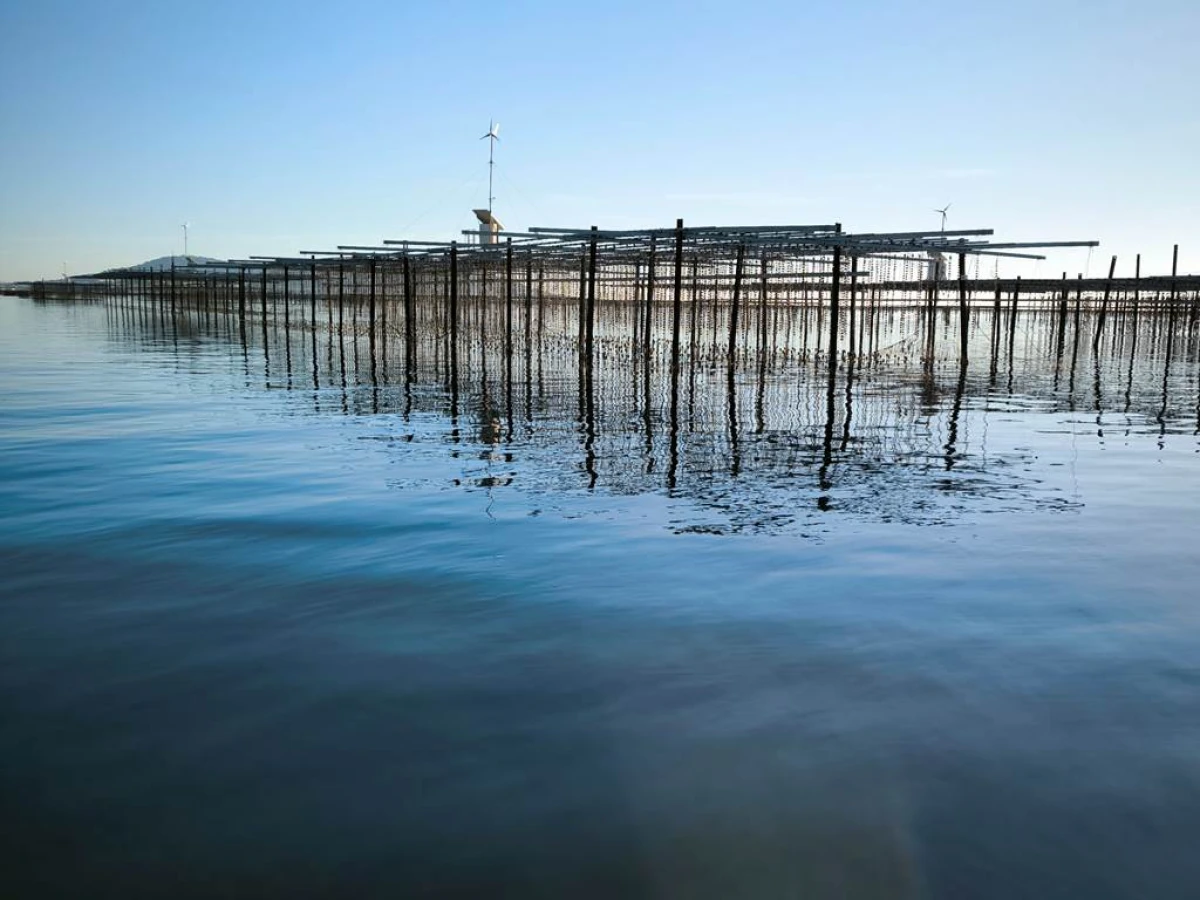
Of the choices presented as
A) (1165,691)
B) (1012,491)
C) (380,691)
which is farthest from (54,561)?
(1012,491)

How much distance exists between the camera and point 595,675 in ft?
18.9

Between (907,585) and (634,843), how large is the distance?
14.4ft

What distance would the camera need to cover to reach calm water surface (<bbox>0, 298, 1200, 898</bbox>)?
3936mm

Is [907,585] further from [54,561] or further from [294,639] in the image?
[54,561]

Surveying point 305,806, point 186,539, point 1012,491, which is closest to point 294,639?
point 305,806

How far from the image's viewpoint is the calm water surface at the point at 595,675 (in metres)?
3.94

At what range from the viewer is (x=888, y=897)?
366 centimetres

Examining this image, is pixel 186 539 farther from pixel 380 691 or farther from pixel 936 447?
pixel 936 447

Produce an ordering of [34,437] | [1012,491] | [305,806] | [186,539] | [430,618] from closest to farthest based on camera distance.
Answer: [305,806] < [430,618] < [186,539] < [1012,491] < [34,437]

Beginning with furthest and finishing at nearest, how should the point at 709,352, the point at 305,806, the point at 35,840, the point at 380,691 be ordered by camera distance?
the point at 709,352 → the point at 380,691 → the point at 305,806 → the point at 35,840

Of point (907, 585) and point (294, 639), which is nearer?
point (294, 639)

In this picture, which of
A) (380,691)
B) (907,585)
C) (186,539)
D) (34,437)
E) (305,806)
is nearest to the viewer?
(305,806)

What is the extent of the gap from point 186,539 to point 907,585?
655 centimetres

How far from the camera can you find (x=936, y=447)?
1472cm
